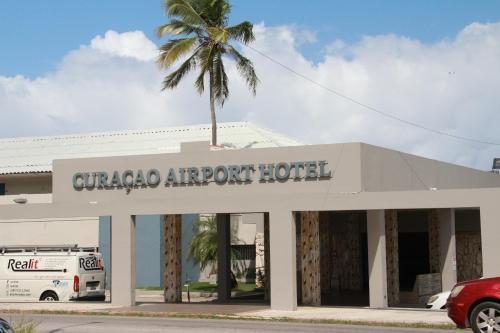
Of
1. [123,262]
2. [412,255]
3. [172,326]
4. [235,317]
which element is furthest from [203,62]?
[172,326]

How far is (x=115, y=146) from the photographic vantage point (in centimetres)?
4566

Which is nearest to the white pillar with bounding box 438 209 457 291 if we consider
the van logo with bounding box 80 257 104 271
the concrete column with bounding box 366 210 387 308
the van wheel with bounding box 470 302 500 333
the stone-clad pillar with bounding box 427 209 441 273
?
the stone-clad pillar with bounding box 427 209 441 273

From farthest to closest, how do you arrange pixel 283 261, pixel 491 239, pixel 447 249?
pixel 447 249 → pixel 283 261 → pixel 491 239

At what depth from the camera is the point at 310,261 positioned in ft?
88.6

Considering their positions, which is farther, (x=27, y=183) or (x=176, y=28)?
(x=27, y=183)

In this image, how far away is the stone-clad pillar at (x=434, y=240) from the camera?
3034 cm

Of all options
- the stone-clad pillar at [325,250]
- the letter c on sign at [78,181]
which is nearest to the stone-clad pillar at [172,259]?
the letter c on sign at [78,181]

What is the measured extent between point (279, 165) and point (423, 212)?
1197 centimetres

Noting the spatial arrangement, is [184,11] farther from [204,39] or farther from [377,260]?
[377,260]

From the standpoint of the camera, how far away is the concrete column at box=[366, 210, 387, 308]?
24.9 metres

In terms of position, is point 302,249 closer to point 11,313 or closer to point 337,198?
point 337,198

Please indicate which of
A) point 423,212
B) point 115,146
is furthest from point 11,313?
point 115,146

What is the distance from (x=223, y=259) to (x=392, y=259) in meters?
6.56

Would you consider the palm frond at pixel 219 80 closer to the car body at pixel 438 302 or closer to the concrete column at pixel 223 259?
the concrete column at pixel 223 259
